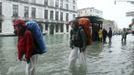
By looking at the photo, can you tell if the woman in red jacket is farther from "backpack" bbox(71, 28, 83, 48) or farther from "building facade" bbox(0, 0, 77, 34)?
"building facade" bbox(0, 0, 77, 34)

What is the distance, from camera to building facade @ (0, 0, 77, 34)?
200 ft

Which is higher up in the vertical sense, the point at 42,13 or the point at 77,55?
the point at 42,13

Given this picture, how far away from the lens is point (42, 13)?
74.0m

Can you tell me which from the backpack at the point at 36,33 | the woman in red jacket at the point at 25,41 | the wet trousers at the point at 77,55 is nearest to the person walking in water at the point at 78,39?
the wet trousers at the point at 77,55

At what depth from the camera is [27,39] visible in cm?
670

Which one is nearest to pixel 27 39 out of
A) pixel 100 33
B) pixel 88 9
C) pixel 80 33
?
pixel 80 33

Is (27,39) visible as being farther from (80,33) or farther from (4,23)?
(4,23)

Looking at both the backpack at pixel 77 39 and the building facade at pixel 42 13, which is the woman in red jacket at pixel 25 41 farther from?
the building facade at pixel 42 13

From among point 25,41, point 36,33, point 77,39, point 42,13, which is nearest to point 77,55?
point 77,39

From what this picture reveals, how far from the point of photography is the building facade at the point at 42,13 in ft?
200

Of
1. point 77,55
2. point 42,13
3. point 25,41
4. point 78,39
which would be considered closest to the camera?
point 25,41

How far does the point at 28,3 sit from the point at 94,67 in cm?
5877

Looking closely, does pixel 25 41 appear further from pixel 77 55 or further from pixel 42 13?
pixel 42 13

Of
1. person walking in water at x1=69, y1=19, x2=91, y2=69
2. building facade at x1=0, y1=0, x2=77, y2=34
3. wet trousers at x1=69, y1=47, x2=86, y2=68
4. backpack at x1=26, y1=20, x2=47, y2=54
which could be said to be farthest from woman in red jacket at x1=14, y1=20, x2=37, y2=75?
building facade at x1=0, y1=0, x2=77, y2=34
